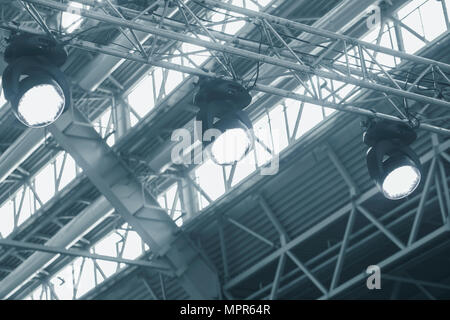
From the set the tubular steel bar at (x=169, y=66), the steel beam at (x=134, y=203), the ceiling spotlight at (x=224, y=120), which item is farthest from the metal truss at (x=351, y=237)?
the ceiling spotlight at (x=224, y=120)

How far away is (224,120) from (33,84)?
2.31m

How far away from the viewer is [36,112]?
968 centimetres

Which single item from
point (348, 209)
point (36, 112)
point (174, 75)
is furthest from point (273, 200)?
point (36, 112)

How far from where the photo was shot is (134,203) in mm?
19109

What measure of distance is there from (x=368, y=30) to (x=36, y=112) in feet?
28.1

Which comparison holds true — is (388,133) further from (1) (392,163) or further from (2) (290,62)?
(2) (290,62)

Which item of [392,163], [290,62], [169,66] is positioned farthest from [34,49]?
[392,163]

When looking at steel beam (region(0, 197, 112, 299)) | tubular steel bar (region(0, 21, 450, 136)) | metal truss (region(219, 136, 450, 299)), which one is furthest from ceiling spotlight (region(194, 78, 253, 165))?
steel beam (region(0, 197, 112, 299))

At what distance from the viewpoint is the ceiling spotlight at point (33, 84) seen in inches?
378

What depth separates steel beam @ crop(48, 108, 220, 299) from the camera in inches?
723

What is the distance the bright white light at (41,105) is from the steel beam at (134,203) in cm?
851

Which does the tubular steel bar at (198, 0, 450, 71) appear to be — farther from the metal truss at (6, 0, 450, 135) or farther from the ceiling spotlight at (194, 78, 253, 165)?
the ceiling spotlight at (194, 78, 253, 165)

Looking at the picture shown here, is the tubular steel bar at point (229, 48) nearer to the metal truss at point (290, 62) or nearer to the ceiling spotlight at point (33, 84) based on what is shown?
the metal truss at point (290, 62)

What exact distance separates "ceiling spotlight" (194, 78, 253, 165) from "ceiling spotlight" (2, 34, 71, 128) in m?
1.82
